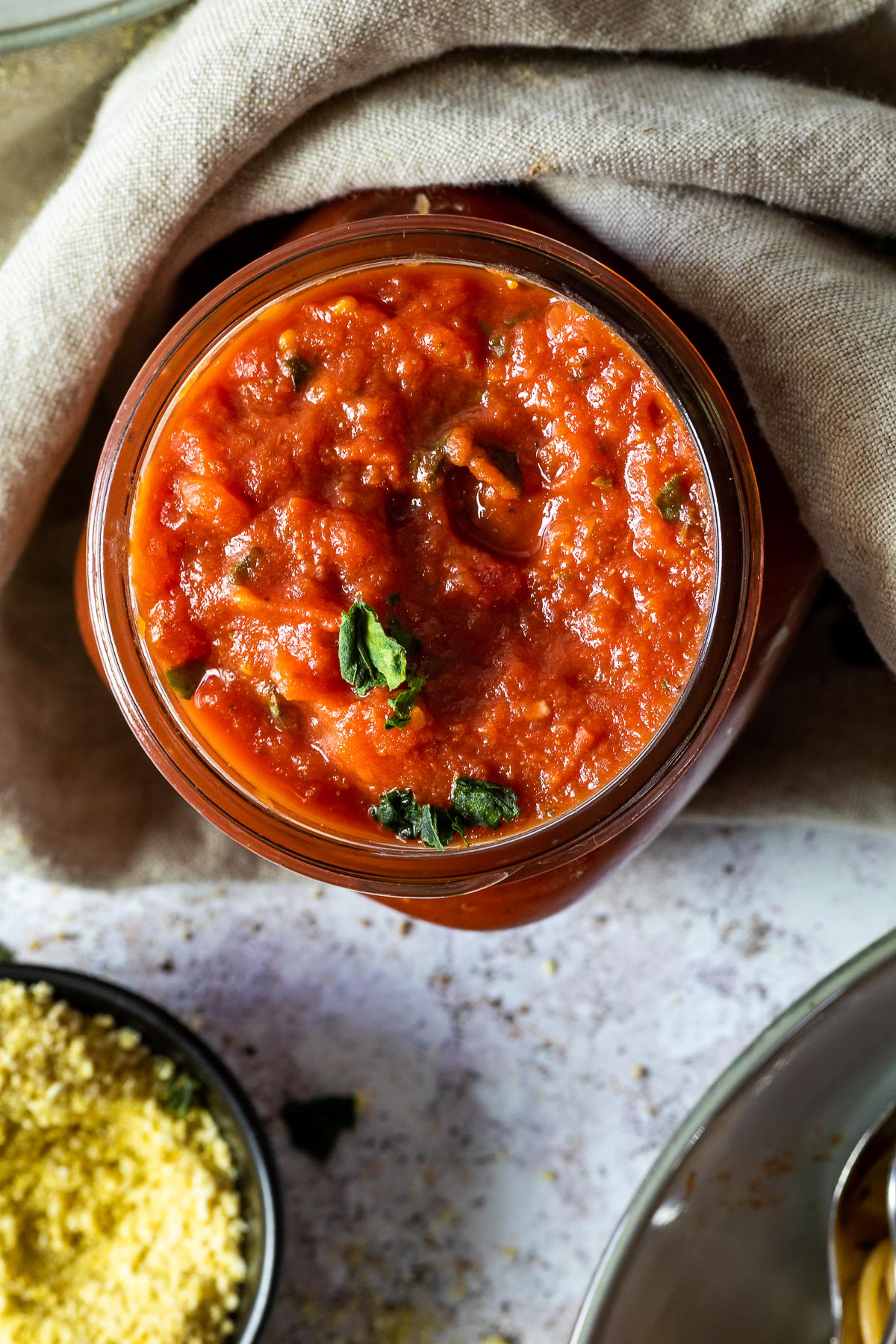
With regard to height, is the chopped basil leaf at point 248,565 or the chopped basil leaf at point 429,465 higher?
the chopped basil leaf at point 429,465

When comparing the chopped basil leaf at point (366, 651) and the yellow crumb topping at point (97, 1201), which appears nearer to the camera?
the chopped basil leaf at point (366, 651)

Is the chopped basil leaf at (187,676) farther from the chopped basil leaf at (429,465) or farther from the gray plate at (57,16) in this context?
the gray plate at (57,16)

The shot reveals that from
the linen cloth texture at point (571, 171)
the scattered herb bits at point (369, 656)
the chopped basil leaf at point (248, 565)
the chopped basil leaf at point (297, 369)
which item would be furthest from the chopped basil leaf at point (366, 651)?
the linen cloth texture at point (571, 171)

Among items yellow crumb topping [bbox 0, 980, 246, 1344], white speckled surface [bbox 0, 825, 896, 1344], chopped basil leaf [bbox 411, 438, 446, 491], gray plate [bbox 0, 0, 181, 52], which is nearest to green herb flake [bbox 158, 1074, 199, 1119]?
yellow crumb topping [bbox 0, 980, 246, 1344]

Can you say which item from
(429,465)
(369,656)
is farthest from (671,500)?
(369,656)

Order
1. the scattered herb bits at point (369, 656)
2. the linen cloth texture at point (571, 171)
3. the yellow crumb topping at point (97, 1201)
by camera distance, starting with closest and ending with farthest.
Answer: the scattered herb bits at point (369, 656) → the linen cloth texture at point (571, 171) → the yellow crumb topping at point (97, 1201)

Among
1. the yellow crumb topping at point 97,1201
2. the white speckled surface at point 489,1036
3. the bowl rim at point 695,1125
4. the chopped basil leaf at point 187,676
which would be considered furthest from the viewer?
the white speckled surface at point 489,1036
